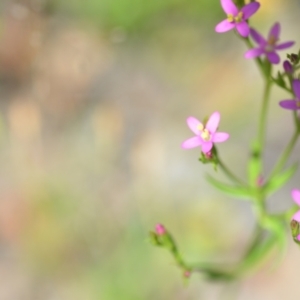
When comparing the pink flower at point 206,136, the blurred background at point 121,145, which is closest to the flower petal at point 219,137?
the pink flower at point 206,136

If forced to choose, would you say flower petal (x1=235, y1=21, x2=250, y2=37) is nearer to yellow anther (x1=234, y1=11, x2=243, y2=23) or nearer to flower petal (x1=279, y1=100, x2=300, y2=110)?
yellow anther (x1=234, y1=11, x2=243, y2=23)

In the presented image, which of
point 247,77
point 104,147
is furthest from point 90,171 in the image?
point 247,77

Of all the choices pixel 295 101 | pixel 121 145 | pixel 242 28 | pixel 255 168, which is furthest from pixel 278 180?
pixel 121 145

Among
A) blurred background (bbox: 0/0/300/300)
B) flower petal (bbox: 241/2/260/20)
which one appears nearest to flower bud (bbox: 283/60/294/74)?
flower petal (bbox: 241/2/260/20)

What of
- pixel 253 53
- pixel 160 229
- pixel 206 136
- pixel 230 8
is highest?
pixel 230 8

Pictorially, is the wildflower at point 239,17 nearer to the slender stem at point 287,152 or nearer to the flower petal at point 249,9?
the flower petal at point 249,9

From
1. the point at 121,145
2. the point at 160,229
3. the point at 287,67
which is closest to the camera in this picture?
the point at 287,67

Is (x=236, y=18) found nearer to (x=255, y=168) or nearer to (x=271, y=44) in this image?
(x=271, y=44)
